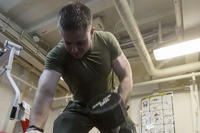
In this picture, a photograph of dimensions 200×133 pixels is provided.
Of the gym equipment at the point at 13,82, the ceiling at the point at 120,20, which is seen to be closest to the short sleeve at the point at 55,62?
the gym equipment at the point at 13,82

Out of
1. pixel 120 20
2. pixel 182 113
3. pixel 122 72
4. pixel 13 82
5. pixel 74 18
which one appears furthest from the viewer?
pixel 120 20

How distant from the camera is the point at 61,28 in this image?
1.06m

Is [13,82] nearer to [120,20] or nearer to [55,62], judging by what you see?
[55,62]

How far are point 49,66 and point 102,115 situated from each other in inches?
19.2

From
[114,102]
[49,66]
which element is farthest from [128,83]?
[49,66]

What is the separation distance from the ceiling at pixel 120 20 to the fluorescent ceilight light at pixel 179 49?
0.83 ft

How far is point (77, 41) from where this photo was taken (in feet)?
3.49

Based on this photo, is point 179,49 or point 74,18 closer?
point 74,18

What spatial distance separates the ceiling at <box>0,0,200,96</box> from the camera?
2.84 metres

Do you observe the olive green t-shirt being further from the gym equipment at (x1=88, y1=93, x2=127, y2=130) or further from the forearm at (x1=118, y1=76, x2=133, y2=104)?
the gym equipment at (x1=88, y1=93, x2=127, y2=130)

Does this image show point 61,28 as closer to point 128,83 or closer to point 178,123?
point 128,83

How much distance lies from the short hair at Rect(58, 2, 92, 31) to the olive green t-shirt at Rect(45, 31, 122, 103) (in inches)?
8.3

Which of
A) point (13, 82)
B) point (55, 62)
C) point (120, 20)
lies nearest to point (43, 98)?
point (55, 62)

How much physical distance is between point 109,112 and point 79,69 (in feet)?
1.33
